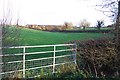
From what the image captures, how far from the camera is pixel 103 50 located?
38.7ft

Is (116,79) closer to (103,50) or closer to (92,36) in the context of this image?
(103,50)

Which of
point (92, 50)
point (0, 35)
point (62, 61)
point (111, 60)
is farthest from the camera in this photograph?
point (62, 61)

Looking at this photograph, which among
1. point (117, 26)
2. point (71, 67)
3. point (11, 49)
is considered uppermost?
point (117, 26)

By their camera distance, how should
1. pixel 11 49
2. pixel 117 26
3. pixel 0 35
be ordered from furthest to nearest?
pixel 117 26
pixel 11 49
pixel 0 35

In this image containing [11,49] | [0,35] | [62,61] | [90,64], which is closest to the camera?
[0,35]

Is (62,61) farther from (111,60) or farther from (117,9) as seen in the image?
(117,9)

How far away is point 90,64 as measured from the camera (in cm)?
1330

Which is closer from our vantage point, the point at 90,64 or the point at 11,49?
the point at 11,49

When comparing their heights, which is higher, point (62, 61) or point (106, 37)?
point (106, 37)

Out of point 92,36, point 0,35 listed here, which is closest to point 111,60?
point 92,36

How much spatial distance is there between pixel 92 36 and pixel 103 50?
10.0 feet

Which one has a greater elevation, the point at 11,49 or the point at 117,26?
the point at 117,26

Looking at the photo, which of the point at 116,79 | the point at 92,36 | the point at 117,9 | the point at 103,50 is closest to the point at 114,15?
the point at 117,9

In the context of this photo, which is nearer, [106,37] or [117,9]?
[117,9]
